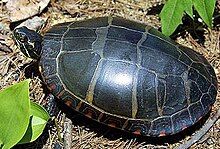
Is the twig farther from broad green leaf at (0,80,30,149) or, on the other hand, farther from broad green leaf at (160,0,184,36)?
broad green leaf at (0,80,30,149)

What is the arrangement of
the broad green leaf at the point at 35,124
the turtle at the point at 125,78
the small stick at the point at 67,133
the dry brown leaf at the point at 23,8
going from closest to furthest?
the broad green leaf at the point at 35,124 < the turtle at the point at 125,78 < the small stick at the point at 67,133 < the dry brown leaf at the point at 23,8

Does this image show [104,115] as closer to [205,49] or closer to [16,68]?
[16,68]

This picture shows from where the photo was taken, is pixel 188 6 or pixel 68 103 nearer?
pixel 68 103

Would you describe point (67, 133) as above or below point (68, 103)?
below

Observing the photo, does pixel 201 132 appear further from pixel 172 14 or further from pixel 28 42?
pixel 28 42

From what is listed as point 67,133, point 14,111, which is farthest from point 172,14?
point 14,111

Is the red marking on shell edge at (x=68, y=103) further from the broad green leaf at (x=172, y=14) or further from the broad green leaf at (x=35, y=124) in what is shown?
the broad green leaf at (x=172, y=14)

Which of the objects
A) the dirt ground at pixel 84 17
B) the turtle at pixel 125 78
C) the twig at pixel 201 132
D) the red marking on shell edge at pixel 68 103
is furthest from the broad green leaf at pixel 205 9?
the red marking on shell edge at pixel 68 103
